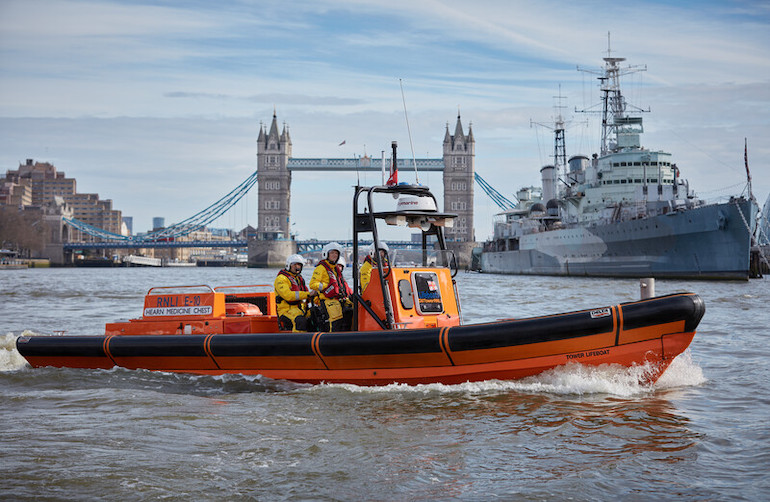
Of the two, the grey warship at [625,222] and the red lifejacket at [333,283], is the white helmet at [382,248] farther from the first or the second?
the grey warship at [625,222]

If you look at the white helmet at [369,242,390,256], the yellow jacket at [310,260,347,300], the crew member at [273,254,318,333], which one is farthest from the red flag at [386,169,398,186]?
the crew member at [273,254,318,333]

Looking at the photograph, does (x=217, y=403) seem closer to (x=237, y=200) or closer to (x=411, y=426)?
(x=411, y=426)

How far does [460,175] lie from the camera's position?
12950 cm

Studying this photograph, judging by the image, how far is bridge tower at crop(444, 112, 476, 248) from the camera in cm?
12644

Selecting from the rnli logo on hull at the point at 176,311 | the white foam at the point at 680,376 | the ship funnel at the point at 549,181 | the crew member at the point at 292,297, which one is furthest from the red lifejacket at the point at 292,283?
the ship funnel at the point at 549,181

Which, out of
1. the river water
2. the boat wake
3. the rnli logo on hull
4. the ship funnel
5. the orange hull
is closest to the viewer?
the river water

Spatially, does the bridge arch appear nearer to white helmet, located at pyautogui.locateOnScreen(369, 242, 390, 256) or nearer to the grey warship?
the grey warship

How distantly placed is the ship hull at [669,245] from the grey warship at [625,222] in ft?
0.15

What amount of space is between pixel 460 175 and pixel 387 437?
124 m

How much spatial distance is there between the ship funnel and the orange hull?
5399 centimetres

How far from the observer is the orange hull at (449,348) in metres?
7.50

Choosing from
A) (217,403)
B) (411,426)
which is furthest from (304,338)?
(411,426)

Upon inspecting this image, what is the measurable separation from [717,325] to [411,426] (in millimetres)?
10611

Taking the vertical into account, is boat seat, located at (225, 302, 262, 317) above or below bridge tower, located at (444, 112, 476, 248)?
below
